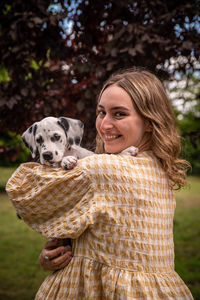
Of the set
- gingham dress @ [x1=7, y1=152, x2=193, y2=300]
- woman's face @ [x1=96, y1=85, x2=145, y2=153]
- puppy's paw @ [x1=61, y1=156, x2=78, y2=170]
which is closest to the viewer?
gingham dress @ [x1=7, y1=152, x2=193, y2=300]

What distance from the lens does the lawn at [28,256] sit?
4.54 metres

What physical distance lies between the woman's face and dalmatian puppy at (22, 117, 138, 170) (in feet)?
0.26

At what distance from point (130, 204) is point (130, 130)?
490 millimetres

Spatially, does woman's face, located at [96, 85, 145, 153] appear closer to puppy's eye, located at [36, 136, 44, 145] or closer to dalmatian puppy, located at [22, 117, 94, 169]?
dalmatian puppy, located at [22, 117, 94, 169]

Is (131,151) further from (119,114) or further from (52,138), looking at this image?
(52,138)

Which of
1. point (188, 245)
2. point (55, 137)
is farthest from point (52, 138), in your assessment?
point (188, 245)

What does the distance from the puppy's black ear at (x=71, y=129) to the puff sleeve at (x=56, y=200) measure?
0.30 m

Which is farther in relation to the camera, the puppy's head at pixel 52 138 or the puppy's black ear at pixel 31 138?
the puppy's black ear at pixel 31 138

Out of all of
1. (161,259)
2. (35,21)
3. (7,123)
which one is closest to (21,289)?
(7,123)

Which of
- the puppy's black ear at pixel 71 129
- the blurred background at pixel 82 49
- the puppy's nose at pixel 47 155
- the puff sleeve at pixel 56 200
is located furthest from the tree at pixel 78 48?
the puff sleeve at pixel 56 200

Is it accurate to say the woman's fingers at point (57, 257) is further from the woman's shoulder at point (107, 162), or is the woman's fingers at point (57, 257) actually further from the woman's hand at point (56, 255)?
the woman's shoulder at point (107, 162)

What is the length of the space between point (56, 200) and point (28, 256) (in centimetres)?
470

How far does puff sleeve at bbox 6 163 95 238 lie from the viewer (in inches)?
67.6

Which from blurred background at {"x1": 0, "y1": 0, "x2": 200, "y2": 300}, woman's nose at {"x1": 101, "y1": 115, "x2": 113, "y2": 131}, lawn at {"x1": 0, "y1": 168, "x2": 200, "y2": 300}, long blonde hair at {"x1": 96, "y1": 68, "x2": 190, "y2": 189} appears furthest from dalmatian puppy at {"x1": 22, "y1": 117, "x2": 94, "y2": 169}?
lawn at {"x1": 0, "y1": 168, "x2": 200, "y2": 300}
